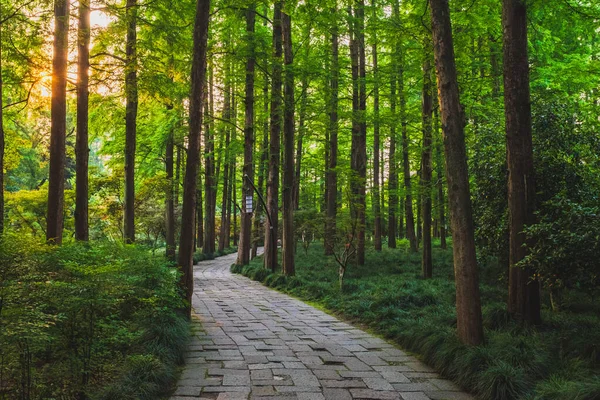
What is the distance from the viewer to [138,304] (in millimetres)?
5652

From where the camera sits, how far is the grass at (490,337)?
12.1 ft

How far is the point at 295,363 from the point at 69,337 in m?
2.41

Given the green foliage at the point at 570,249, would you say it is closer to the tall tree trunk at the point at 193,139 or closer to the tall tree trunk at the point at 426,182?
the tall tree trunk at the point at 193,139

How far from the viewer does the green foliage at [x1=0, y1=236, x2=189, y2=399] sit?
3.20 meters

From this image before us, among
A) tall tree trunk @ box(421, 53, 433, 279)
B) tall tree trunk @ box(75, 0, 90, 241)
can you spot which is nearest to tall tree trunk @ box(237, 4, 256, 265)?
tall tree trunk @ box(75, 0, 90, 241)

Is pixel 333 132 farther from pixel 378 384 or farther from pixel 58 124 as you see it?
pixel 378 384

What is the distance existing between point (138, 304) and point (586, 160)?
24.3ft

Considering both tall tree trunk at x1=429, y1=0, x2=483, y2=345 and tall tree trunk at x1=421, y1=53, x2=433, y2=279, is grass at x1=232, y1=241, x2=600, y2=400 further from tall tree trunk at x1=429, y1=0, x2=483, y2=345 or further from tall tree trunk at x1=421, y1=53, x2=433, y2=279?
tall tree trunk at x1=421, y1=53, x2=433, y2=279

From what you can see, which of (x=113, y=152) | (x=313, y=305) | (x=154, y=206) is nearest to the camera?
(x=313, y=305)

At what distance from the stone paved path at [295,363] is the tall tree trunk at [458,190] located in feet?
2.59

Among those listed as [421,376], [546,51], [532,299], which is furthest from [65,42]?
[546,51]

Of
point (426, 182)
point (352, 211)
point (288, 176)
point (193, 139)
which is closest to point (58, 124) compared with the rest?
point (193, 139)

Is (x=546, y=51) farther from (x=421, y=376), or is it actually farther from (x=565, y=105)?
(x=421, y=376)

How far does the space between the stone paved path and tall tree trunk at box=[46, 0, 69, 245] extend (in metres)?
3.64
